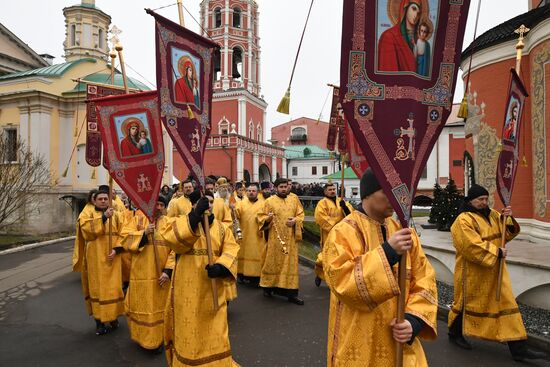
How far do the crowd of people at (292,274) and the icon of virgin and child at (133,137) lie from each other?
24.9 inches

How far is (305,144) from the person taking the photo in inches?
2324

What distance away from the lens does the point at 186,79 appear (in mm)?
3965

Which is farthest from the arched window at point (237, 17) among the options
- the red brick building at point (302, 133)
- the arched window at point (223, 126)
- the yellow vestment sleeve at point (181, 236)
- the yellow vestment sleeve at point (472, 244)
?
the yellow vestment sleeve at point (181, 236)

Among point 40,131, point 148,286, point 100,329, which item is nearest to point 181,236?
point 148,286

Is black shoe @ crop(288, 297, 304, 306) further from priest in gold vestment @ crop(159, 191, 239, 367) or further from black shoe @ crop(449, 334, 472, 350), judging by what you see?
priest in gold vestment @ crop(159, 191, 239, 367)

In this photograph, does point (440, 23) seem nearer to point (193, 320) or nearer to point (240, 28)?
point (193, 320)

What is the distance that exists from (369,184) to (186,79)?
2.24 metres

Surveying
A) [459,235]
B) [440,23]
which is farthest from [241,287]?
[440,23]

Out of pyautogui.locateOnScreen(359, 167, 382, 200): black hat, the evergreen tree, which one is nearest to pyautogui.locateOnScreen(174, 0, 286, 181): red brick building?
the evergreen tree

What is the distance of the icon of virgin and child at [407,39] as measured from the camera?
230cm

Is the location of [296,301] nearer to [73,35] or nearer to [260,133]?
[73,35]

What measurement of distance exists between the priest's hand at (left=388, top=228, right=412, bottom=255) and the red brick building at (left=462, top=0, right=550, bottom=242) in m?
7.14

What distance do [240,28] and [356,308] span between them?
1579 inches

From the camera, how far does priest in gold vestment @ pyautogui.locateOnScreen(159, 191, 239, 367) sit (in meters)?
3.74
